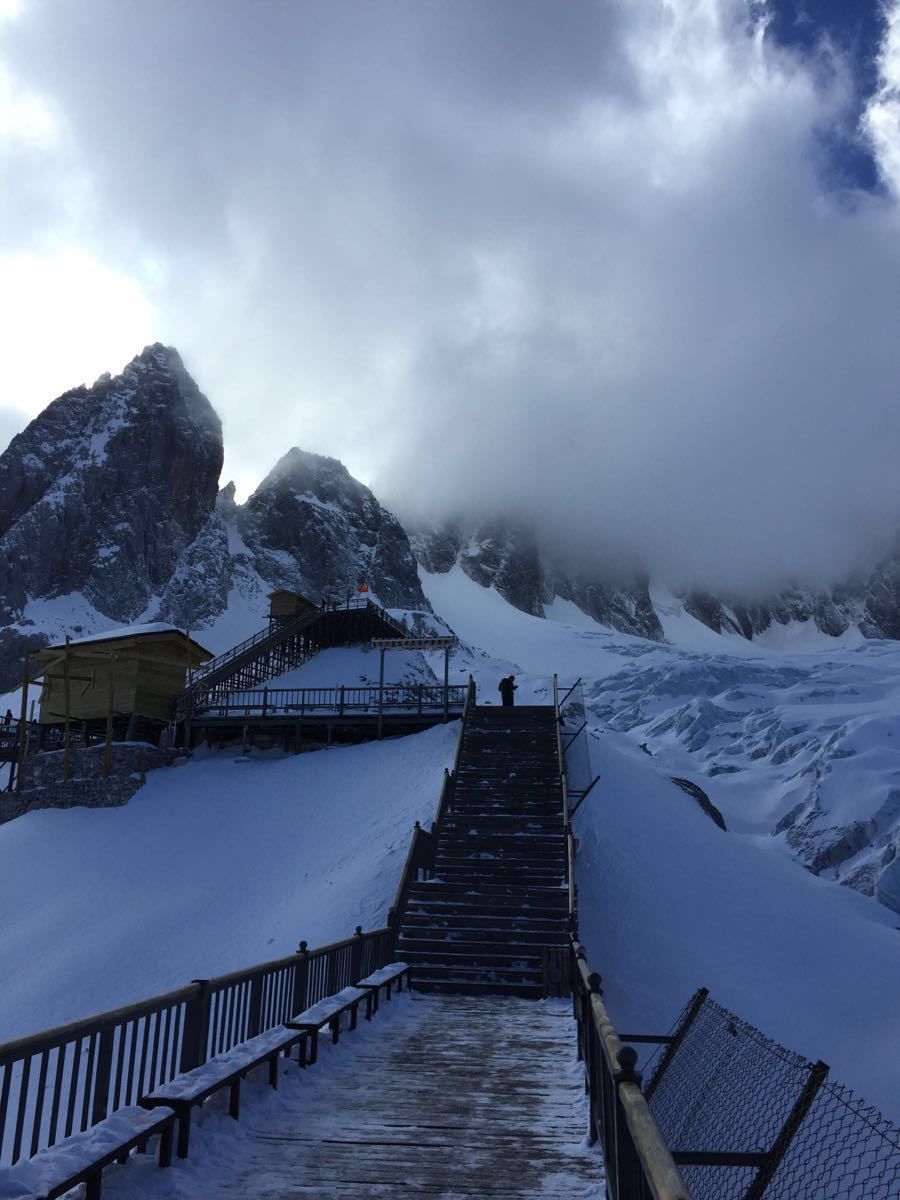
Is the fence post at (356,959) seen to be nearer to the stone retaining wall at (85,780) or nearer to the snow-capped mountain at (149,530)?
the stone retaining wall at (85,780)

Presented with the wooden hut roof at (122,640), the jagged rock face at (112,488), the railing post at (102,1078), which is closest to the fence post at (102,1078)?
the railing post at (102,1078)

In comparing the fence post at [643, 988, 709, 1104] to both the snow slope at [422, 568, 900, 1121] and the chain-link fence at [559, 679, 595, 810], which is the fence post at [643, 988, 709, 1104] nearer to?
the snow slope at [422, 568, 900, 1121]

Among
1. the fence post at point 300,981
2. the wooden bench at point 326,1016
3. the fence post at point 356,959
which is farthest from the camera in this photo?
the fence post at point 356,959

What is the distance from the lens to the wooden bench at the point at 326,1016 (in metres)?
8.70

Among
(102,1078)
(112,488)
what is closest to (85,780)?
(102,1078)

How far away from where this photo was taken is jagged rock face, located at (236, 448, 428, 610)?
368 ft

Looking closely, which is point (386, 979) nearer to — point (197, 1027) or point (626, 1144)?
point (197, 1027)

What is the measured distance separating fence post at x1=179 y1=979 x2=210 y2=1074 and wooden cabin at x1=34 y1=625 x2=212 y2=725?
25.8m

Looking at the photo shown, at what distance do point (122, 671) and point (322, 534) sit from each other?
8568cm

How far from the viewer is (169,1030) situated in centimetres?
1020

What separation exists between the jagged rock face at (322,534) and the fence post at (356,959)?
9305cm

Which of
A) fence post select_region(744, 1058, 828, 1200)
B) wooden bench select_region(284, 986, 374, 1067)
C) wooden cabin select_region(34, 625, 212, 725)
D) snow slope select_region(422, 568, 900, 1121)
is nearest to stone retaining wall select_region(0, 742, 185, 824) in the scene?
wooden cabin select_region(34, 625, 212, 725)

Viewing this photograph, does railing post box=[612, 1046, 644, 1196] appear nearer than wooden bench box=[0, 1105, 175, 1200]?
Yes

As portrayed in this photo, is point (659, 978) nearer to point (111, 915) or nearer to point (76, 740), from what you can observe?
point (111, 915)
